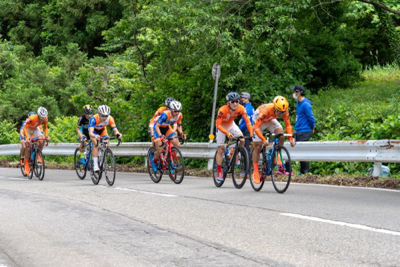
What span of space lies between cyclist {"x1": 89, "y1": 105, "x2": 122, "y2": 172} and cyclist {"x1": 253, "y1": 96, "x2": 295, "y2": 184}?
13.0 feet

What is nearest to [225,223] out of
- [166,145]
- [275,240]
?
[275,240]

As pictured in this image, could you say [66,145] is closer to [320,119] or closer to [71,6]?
[320,119]

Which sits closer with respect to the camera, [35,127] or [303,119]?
[303,119]

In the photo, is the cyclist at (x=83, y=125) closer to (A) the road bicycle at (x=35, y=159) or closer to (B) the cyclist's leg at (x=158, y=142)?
(A) the road bicycle at (x=35, y=159)

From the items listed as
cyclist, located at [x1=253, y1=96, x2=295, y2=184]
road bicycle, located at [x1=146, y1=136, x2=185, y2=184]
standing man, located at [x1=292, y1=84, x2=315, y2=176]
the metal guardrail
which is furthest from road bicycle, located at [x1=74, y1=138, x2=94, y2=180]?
standing man, located at [x1=292, y1=84, x2=315, y2=176]

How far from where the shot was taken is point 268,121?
11.3 m

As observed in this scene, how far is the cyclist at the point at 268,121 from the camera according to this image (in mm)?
10558

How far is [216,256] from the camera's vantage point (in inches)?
222

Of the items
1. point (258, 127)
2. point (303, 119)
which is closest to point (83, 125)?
point (303, 119)

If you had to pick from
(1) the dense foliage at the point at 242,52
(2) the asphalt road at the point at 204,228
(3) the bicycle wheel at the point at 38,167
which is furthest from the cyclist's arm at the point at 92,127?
(1) the dense foliage at the point at 242,52

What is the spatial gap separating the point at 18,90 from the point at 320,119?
2979cm

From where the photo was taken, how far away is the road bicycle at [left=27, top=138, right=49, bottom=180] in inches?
635

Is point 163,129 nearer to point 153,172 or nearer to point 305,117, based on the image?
point 153,172

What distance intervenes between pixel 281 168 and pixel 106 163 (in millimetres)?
4718
